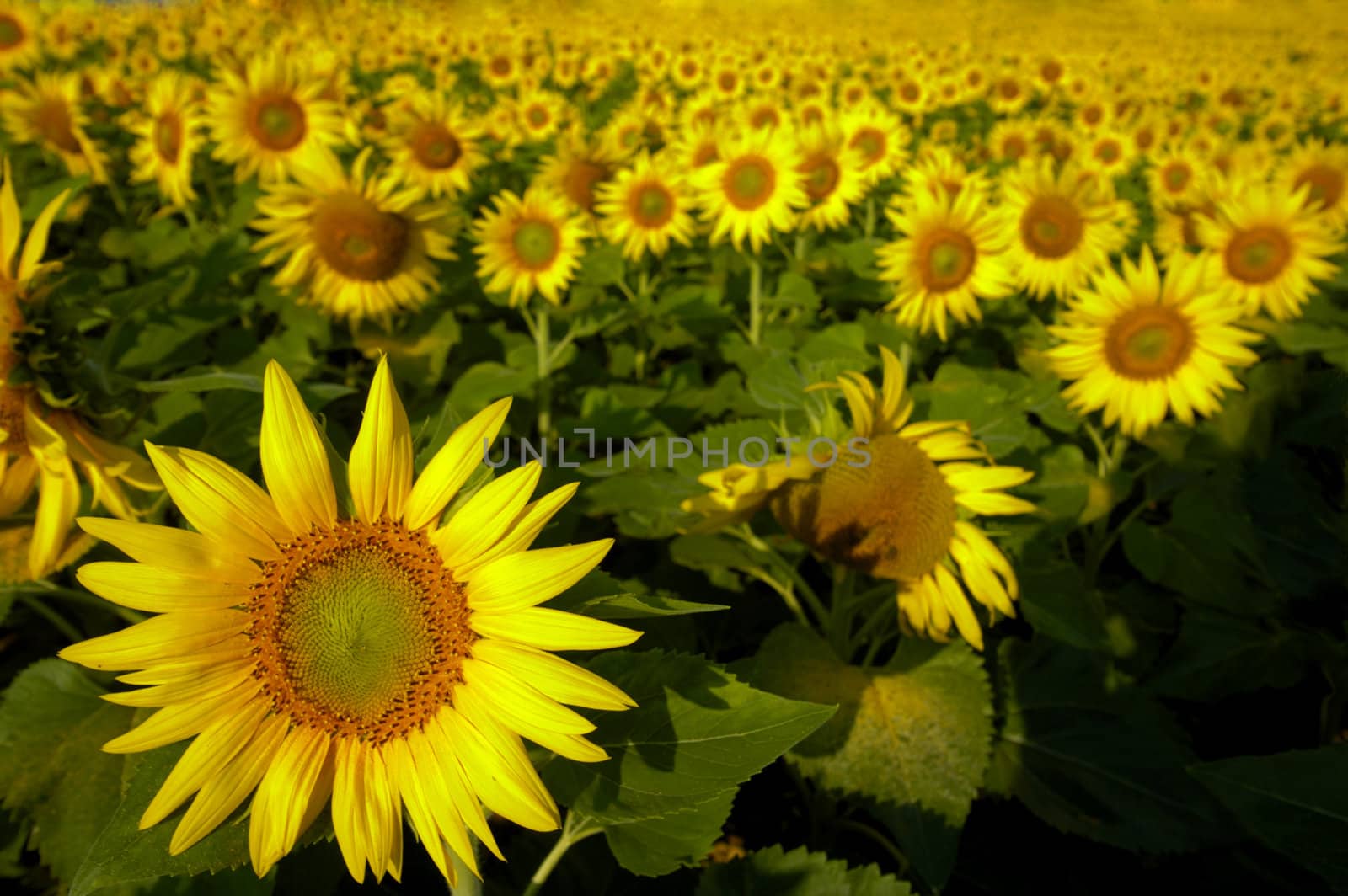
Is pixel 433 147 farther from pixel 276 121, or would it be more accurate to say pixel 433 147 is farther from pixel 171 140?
pixel 171 140

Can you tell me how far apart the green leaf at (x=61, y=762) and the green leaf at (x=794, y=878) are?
53.9 inches

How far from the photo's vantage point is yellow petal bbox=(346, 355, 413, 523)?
1106 millimetres

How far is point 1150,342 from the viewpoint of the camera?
10.3 feet

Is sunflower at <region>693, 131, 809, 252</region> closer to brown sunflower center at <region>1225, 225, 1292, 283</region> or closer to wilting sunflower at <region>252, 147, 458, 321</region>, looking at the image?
wilting sunflower at <region>252, 147, 458, 321</region>

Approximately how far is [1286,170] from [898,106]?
4960mm

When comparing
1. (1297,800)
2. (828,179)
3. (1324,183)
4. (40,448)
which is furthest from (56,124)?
(1324,183)

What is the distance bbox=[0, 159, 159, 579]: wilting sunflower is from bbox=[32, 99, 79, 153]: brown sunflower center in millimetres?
4037

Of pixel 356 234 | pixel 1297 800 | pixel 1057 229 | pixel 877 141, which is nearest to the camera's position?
pixel 1297 800

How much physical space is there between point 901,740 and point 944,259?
255cm

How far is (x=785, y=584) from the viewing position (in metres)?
2.37

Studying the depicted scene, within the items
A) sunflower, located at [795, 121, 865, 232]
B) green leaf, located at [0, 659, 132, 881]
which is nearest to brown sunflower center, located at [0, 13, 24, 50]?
sunflower, located at [795, 121, 865, 232]

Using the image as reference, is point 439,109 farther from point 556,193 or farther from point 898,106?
point 898,106

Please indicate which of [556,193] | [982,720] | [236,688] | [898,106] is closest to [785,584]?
[982,720]

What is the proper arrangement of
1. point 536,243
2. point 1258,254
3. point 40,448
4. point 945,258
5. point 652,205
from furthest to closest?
point 652,205
point 1258,254
point 536,243
point 945,258
point 40,448
